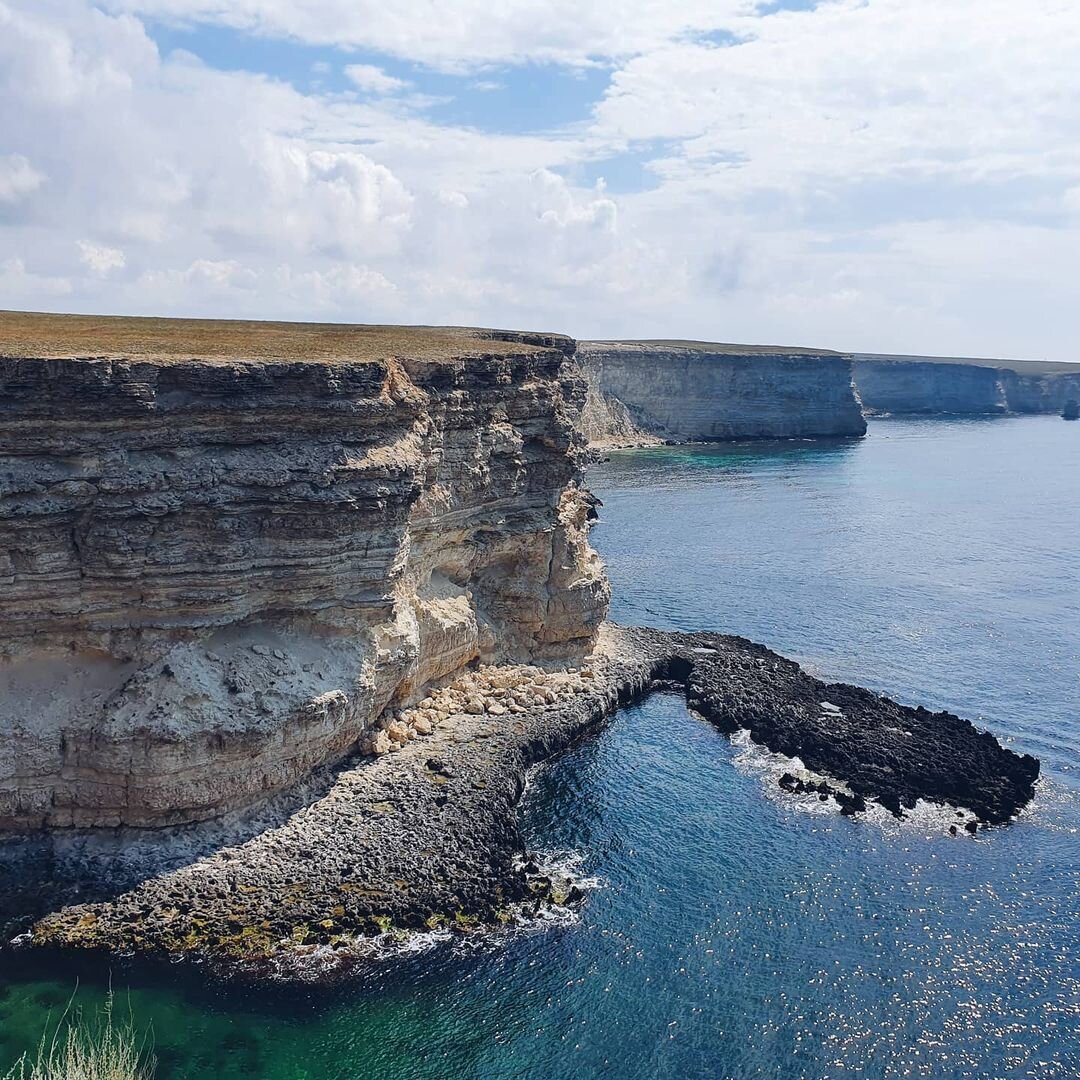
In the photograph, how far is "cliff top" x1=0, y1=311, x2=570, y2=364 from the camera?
96.9 ft

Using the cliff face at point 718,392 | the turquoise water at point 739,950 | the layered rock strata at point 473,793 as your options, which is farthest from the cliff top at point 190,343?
the cliff face at point 718,392

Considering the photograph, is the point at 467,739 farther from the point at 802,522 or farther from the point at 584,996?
the point at 802,522

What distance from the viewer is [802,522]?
A: 266ft

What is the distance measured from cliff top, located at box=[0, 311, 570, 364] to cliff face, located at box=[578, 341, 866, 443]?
90140mm

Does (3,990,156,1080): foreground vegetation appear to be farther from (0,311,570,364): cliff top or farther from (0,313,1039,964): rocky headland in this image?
(0,311,570,364): cliff top

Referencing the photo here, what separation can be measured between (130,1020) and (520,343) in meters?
34.8

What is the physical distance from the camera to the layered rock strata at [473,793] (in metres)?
26.5

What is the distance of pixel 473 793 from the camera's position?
108 ft

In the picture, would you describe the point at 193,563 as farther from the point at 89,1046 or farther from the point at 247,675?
the point at 89,1046

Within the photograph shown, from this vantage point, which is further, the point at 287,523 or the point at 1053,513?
the point at 1053,513

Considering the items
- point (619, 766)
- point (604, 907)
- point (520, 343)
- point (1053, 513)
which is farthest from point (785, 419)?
point (604, 907)

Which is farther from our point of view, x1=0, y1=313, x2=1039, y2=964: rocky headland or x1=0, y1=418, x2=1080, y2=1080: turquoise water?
x1=0, y1=313, x2=1039, y2=964: rocky headland

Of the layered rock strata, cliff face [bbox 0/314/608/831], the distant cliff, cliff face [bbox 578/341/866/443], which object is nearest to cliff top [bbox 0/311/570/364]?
cliff face [bbox 0/314/608/831]

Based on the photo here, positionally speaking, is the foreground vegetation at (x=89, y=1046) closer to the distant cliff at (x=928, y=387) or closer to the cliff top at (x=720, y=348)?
A: the cliff top at (x=720, y=348)
